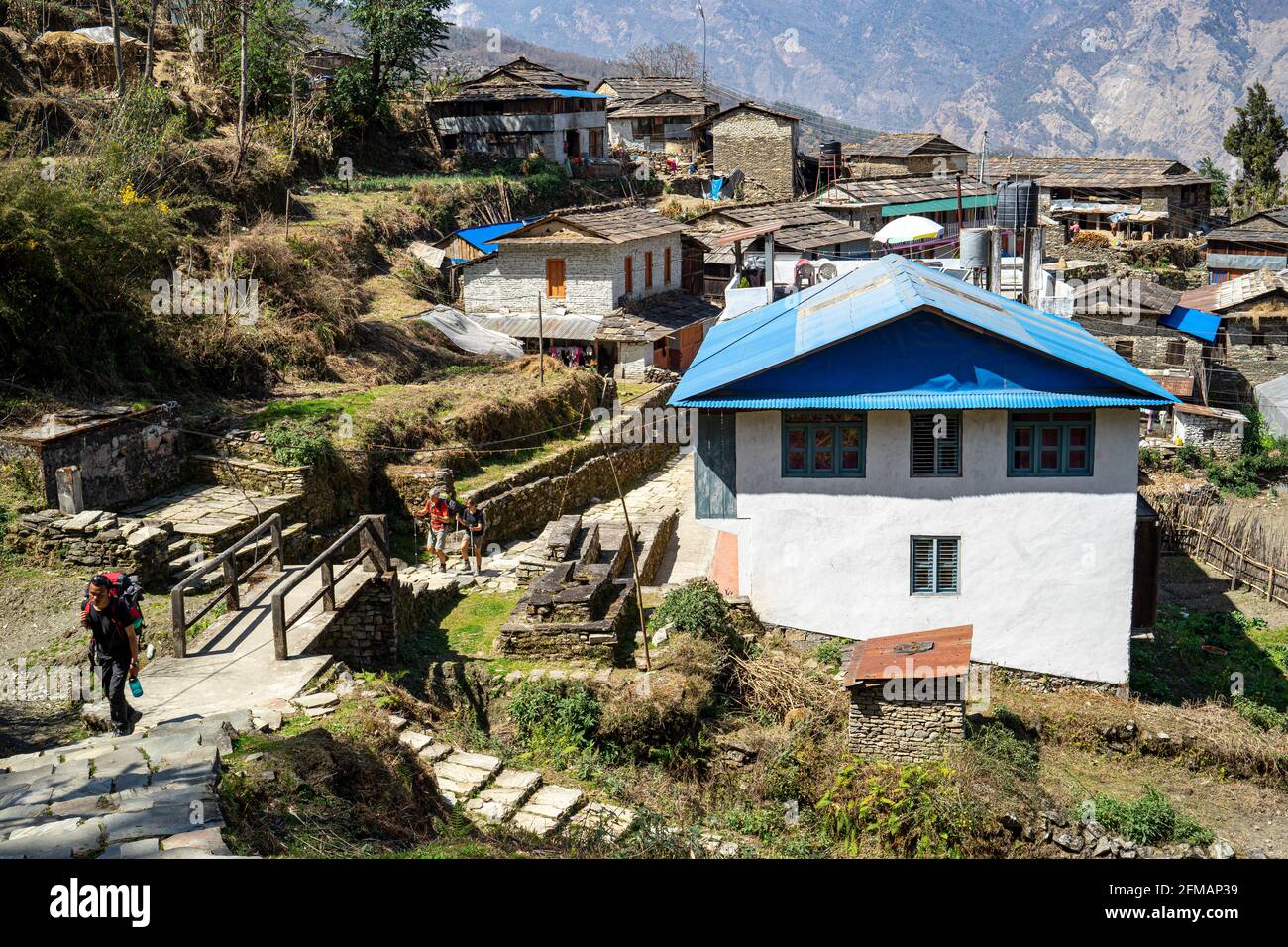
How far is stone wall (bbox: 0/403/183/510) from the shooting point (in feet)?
61.4

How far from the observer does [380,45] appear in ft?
163

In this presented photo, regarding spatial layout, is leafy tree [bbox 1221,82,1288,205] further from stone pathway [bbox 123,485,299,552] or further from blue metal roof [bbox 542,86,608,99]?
stone pathway [bbox 123,485,299,552]

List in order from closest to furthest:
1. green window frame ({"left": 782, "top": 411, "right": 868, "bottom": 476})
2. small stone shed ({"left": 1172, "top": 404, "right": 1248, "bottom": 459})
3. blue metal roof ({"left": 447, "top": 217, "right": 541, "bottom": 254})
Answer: green window frame ({"left": 782, "top": 411, "right": 868, "bottom": 476}), small stone shed ({"left": 1172, "top": 404, "right": 1248, "bottom": 459}), blue metal roof ({"left": 447, "top": 217, "right": 541, "bottom": 254})

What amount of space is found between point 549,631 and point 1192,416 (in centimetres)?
2725

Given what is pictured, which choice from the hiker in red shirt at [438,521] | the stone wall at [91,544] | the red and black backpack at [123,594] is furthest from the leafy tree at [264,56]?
the red and black backpack at [123,594]

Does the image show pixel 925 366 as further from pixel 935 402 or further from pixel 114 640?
pixel 114 640

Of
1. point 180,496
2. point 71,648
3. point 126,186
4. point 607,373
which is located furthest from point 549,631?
point 607,373

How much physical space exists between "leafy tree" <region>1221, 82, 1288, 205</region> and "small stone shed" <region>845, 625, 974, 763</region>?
61.8 metres

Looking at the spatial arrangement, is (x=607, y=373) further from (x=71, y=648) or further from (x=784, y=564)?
(x=71, y=648)

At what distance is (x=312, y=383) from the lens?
27875mm

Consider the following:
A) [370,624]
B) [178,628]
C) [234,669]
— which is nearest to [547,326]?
[370,624]

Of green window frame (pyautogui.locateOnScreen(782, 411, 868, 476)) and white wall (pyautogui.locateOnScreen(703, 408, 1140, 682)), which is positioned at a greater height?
green window frame (pyautogui.locateOnScreen(782, 411, 868, 476))

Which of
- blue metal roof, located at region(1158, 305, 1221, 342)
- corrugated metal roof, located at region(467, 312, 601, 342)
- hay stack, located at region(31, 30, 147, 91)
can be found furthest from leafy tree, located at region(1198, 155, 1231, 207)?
hay stack, located at region(31, 30, 147, 91)

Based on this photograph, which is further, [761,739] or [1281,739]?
[1281,739]
